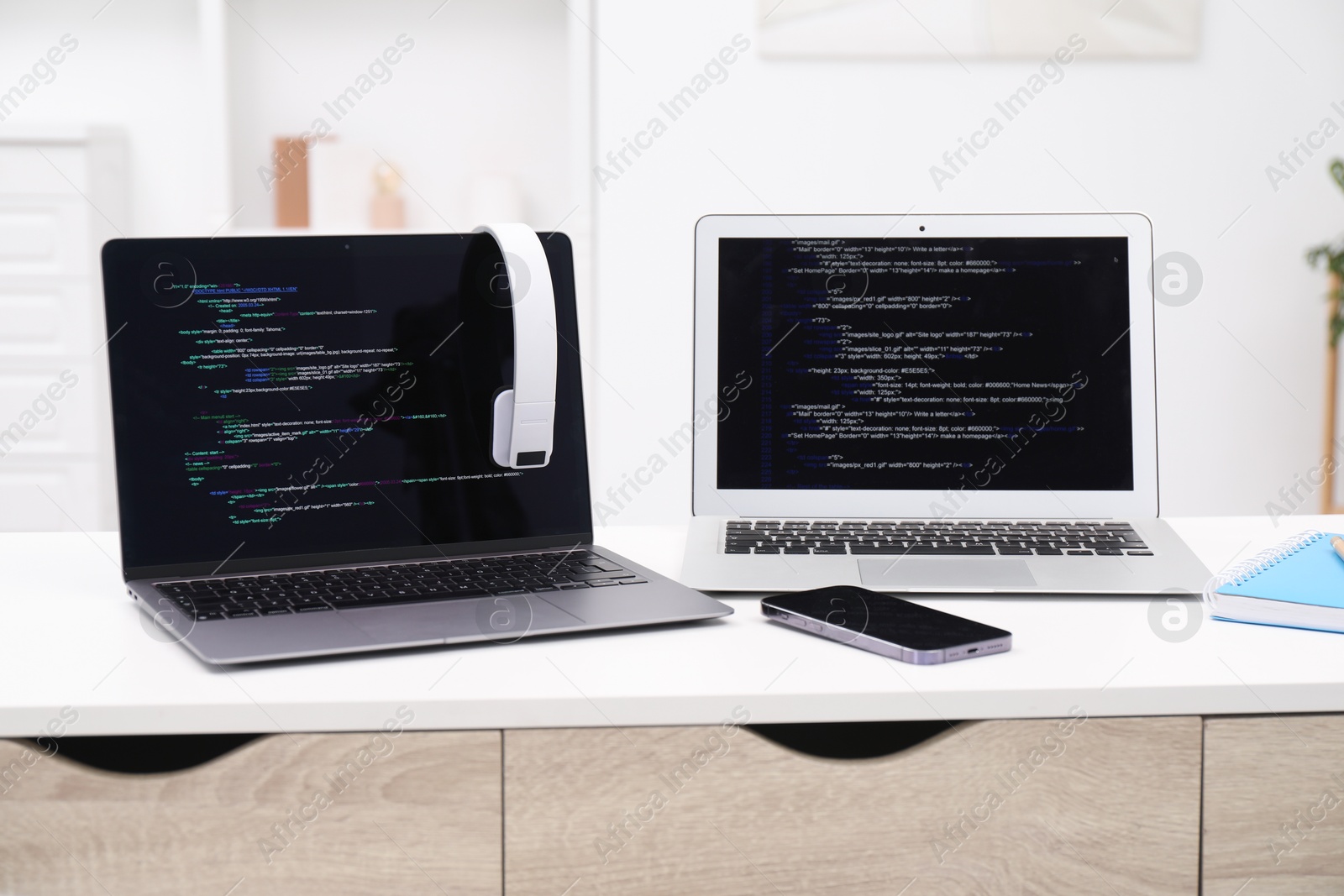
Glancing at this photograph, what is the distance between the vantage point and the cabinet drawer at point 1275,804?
72cm

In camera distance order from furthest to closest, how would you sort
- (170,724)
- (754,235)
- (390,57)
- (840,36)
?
(390,57) < (840,36) < (754,235) < (170,724)

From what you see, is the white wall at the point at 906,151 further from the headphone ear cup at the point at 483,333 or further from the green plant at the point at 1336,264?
the headphone ear cup at the point at 483,333

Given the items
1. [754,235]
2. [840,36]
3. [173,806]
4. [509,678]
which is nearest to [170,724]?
[173,806]

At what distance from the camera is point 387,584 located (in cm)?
88

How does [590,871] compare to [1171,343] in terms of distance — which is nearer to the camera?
[590,871]

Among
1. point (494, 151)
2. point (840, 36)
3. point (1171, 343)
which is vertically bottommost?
point (1171, 343)

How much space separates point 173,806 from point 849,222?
78 centimetres

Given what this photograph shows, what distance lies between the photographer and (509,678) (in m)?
0.71

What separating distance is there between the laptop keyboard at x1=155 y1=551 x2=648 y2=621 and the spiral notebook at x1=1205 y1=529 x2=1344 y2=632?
17.9 inches

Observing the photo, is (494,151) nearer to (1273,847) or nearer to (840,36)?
(840,36)

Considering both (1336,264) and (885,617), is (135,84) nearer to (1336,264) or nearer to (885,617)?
(885,617)

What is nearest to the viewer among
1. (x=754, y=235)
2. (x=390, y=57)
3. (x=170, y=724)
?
(x=170, y=724)

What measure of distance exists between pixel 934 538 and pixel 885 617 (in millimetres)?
238

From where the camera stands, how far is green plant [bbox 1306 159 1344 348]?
2.66 meters
